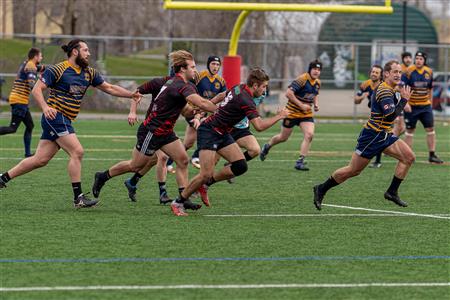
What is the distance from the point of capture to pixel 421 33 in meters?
47.1

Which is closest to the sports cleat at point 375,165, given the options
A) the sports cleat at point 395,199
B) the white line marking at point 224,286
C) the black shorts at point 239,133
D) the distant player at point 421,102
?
the distant player at point 421,102

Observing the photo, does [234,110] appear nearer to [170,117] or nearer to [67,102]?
[170,117]

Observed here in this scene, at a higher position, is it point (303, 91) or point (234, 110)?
point (303, 91)

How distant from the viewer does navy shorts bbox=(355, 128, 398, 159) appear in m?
12.3

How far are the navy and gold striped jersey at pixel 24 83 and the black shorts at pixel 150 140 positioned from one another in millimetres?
6906

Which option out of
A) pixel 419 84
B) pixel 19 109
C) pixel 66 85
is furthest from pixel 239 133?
pixel 419 84

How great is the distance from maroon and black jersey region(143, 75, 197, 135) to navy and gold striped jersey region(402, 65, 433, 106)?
8263 mm

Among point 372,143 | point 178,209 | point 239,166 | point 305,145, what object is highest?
point 372,143

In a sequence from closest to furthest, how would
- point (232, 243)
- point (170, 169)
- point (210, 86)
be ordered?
point (232, 243) < point (210, 86) < point (170, 169)

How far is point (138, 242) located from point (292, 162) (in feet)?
31.1

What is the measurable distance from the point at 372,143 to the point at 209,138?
6.81 feet

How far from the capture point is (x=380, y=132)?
488 inches

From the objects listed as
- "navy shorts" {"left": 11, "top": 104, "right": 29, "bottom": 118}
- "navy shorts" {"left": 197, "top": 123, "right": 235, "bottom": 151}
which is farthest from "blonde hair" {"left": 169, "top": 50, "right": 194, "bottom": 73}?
"navy shorts" {"left": 11, "top": 104, "right": 29, "bottom": 118}

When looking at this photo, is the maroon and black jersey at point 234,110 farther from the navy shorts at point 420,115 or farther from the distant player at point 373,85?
the navy shorts at point 420,115
